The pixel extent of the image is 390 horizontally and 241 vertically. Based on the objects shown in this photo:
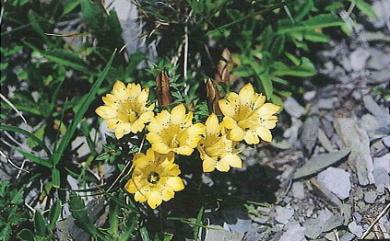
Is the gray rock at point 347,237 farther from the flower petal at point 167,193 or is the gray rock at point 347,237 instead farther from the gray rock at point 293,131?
the flower petal at point 167,193

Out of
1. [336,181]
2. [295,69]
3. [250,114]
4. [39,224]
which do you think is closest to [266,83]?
[295,69]

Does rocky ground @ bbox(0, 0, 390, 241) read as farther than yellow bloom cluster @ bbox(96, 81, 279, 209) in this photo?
Yes

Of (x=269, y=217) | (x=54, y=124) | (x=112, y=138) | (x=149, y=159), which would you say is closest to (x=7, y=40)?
(x=54, y=124)

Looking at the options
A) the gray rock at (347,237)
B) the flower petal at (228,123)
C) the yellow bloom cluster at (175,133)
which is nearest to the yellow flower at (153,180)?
the yellow bloom cluster at (175,133)

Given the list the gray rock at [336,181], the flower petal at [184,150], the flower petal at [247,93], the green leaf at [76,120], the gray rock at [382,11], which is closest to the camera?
the flower petal at [184,150]

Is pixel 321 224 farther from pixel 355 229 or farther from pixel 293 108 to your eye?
pixel 293 108

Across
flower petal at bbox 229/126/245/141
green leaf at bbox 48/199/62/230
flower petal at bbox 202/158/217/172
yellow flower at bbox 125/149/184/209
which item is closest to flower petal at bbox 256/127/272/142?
flower petal at bbox 229/126/245/141

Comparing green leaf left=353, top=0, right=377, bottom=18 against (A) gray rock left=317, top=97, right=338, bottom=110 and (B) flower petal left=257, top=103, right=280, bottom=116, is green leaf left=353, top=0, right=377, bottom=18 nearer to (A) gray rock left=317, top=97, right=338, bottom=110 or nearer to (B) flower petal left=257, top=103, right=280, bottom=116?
(A) gray rock left=317, top=97, right=338, bottom=110
